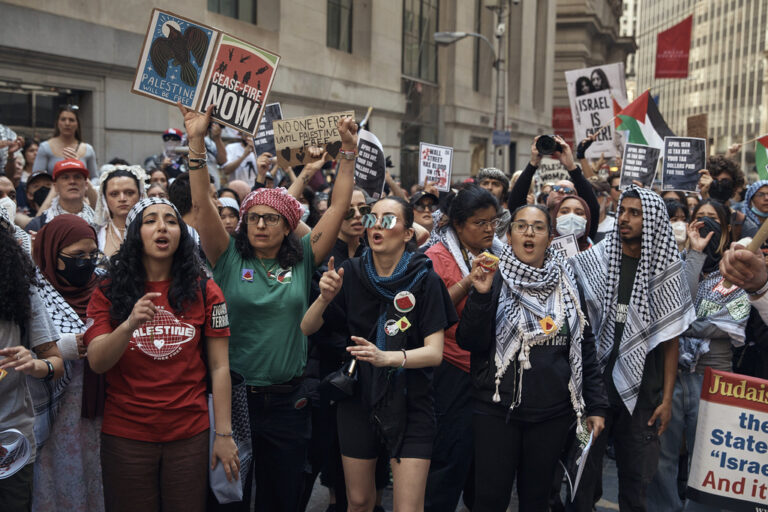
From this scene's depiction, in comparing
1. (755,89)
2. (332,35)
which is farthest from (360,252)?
(755,89)

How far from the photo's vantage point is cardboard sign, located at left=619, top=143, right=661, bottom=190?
8953 millimetres

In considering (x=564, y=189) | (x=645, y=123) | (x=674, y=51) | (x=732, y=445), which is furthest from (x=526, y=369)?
(x=674, y=51)

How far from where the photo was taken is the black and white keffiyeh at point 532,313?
392cm

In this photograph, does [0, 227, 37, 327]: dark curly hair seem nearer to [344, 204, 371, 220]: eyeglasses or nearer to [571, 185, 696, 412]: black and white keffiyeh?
[344, 204, 371, 220]: eyeglasses

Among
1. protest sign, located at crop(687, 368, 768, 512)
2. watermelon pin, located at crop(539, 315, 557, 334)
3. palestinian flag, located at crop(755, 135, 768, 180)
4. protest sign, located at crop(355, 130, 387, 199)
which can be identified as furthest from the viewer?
palestinian flag, located at crop(755, 135, 768, 180)

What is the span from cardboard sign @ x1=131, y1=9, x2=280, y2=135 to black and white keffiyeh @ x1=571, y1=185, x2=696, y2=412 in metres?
2.57

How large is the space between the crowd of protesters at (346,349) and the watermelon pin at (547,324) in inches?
0.5

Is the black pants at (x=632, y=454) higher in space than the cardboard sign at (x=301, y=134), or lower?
lower

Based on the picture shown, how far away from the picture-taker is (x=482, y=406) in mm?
4031

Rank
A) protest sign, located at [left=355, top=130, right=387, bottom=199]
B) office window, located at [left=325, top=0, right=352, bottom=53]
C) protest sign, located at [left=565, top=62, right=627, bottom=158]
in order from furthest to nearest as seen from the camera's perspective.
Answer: office window, located at [left=325, top=0, right=352, bottom=53]
protest sign, located at [left=565, top=62, right=627, bottom=158]
protest sign, located at [left=355, top=130, right=387, bottom=199]

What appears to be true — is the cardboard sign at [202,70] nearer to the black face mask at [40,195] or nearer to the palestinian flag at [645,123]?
the black face mask at [40,195]

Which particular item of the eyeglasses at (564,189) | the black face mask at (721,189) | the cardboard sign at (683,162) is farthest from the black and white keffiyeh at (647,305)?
the cardboard sign at (683,162)

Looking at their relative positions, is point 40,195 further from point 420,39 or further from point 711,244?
point 420,39

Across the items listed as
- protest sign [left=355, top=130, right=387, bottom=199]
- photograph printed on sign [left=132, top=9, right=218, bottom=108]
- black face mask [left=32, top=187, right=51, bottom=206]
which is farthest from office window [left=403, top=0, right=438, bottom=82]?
photograph printed on sign [left=132, top=9, right=218, bottom=108]
